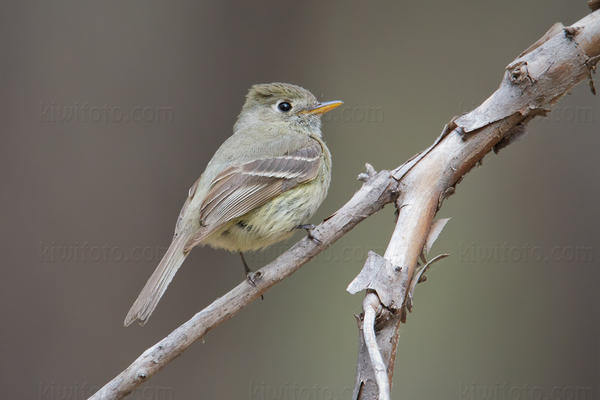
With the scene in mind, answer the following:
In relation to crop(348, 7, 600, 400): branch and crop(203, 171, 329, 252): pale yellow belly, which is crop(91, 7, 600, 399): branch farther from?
crop(203, 171, 329, 252): pale yellow belly

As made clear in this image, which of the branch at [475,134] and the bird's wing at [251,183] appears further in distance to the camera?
the bird's wing at [251,183]

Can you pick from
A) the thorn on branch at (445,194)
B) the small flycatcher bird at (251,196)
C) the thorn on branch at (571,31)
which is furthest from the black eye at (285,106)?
the thorn on branch at (571,31)

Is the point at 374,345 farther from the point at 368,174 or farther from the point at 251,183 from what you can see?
the point at 251,183

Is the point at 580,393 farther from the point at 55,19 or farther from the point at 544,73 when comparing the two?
the point at 55,19

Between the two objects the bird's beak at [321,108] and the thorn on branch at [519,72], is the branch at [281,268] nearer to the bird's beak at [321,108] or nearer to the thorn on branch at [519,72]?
the thorn on branch at [519,72]

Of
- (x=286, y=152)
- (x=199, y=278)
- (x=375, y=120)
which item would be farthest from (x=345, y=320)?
(x=286, y=152)

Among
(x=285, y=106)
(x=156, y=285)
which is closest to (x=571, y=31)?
(x=156, y=285)
